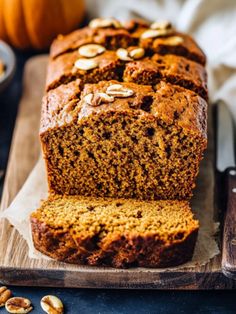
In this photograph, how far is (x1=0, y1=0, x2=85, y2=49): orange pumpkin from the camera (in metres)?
4.60

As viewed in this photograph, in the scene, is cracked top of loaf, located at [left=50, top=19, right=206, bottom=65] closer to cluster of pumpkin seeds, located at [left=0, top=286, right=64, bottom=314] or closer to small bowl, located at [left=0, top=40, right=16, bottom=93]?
small bowl, located at [left=0, top=40, right=16, bottom=93]

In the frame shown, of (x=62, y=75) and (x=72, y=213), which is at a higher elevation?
(x=62, y=75)

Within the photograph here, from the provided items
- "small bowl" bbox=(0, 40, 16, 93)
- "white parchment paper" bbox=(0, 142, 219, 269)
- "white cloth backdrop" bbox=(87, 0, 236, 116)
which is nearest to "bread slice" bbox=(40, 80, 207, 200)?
"white parchment paper" bbox=(0, 142, 219, 269)

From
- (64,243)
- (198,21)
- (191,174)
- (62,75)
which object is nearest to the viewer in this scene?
(64,243)

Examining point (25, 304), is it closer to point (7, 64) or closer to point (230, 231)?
point (230, 231)

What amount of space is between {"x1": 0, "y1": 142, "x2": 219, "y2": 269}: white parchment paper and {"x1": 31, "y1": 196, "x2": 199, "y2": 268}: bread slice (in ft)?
0.39

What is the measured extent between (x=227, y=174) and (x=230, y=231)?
0.45 metres

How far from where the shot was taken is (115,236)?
306 centimetres

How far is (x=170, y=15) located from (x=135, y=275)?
2218 millimetres

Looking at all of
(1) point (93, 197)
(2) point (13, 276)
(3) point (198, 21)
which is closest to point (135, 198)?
(1) point (93, 197)

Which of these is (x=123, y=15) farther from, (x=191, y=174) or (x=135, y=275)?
(x=135, y=275)

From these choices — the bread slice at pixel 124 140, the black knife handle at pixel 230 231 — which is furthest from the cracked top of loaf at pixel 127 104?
the black knife handle at pixel 230 231

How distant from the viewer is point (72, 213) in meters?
3.23

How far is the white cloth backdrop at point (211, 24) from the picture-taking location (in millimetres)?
4344
